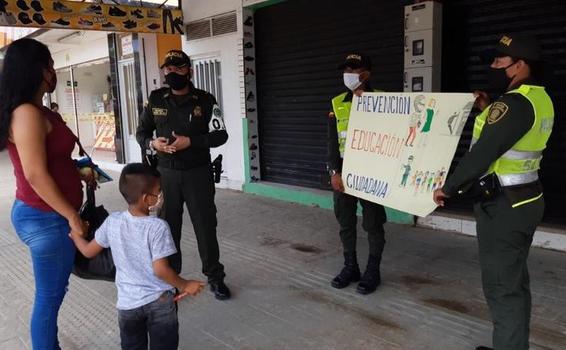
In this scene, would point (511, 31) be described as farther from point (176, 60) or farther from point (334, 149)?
point (176, 60)

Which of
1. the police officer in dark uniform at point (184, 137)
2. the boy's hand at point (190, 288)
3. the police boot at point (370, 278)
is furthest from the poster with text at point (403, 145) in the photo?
the boy's hand at point (190, 288)

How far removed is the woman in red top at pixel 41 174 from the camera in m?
2.14

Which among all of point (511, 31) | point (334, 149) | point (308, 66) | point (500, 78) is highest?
point (511, 31)

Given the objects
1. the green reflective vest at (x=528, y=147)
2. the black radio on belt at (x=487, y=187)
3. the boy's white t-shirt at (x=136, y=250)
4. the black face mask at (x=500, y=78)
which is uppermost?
the black face mask at (x=500, y=78)

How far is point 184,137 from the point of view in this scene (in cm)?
341

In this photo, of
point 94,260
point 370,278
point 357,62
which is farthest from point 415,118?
point 94,260

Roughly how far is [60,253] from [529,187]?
7.64ft

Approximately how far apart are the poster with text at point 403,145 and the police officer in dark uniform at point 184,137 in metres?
1.05

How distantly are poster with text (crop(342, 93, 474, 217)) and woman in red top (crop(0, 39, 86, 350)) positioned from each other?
201 cm

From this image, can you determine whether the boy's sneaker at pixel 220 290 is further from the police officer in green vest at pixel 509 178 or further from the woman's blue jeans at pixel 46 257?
the police officer in green vest at pixel 509 178

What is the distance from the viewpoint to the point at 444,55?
5168mm

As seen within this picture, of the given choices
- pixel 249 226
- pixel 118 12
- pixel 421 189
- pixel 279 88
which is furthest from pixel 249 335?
pixel 118 12

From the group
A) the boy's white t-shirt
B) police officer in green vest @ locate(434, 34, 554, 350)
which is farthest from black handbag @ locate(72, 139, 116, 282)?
police officer in green vest @ locate(434, 34, 554, 350)

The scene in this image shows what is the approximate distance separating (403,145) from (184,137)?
1.53m
